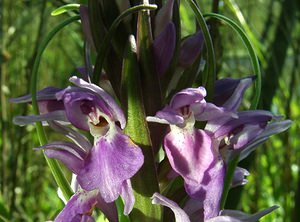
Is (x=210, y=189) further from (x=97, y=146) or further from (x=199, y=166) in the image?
(x=97, y=146)

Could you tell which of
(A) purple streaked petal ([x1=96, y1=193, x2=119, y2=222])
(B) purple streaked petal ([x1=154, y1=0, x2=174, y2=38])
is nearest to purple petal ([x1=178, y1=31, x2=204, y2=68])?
(B) purple streaked petal ([x1=154, y1=0, x2=174, y2=38])

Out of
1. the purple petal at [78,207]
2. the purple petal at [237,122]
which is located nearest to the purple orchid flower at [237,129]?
the purple petal at [237,122]

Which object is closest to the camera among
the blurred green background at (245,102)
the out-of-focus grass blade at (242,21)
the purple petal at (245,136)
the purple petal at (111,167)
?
the purple petal at (111,167)

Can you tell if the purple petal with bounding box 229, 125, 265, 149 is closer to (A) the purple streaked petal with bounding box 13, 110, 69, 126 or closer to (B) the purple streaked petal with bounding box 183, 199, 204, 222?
(B) the purple streaked petal with bounding box 183, 199, 204, 222

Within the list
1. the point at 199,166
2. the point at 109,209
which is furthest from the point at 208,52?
the point at 109,209

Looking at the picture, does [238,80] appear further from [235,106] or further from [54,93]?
[54,93]

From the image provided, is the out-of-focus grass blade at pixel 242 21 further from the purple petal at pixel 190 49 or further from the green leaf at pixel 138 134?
the green leaf at pixel 138 134

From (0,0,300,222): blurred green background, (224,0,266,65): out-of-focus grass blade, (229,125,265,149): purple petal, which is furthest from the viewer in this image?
(0,0,300,222): blurred green background
